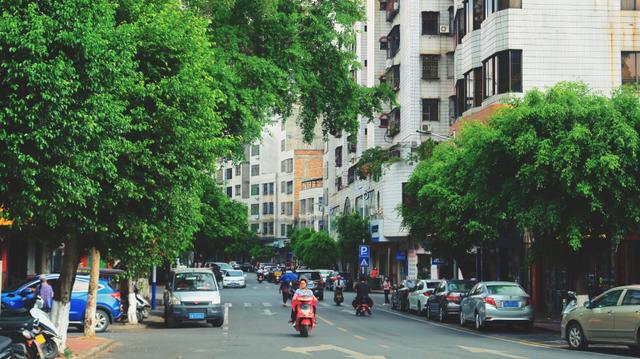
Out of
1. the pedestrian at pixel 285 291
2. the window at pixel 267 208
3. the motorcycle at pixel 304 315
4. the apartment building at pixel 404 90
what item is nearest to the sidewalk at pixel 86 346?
the motorcycle at pixel 304 315

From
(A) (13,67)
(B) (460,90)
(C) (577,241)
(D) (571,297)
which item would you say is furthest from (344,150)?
(A) (13,67)

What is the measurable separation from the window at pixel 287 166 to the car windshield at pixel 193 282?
109722 mm

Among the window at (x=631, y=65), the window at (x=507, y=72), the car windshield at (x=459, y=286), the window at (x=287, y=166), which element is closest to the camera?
the car windshield at (x=459, y=286)

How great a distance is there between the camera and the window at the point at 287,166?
14362 centimetres

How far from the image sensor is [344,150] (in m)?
95.6

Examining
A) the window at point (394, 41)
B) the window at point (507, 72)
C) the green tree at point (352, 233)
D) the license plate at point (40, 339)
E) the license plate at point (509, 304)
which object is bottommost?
the license plate at point (40, 339)

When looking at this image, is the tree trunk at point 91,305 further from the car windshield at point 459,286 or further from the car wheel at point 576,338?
the car windshield at point 459,286

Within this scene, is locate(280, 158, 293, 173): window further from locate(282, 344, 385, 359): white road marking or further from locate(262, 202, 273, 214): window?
locate(282, 344, 385, 359): white road marking

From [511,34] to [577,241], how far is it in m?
15.8

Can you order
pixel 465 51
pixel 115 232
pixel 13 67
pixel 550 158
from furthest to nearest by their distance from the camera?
pixel 465 51, pixel 550 158, pixel 115 232, pixel 13 67

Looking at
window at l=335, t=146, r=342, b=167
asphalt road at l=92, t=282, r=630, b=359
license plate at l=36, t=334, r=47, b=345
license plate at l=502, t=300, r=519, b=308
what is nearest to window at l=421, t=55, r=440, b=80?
asphalt road at l=92, t=282, r=630, b=359

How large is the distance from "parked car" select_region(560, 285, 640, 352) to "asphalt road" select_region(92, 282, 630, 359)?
405 millimetres

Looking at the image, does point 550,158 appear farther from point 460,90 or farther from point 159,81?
point 460,90

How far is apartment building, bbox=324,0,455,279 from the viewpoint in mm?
64625
